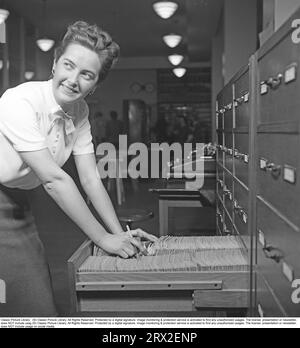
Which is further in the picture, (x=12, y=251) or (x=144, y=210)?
(x=144, y=210)

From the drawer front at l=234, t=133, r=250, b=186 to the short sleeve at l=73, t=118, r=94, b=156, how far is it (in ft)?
1.04

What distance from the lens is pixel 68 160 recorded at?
104cm

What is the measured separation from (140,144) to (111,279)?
0.48 m

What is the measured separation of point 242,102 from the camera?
1.09m

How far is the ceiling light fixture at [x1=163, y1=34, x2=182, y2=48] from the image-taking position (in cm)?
159

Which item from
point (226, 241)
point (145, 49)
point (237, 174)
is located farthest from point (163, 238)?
point (145, 49)

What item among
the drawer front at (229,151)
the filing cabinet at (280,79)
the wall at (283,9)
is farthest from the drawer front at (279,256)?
the wall at (283,9)

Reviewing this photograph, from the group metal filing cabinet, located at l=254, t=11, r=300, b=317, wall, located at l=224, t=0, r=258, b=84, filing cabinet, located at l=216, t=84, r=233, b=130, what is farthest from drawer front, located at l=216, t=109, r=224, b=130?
metal filing cabinet, located at l=254, t=11, r=300, b=317

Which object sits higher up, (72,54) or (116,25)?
(116,25)

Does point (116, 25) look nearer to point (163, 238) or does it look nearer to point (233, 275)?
point (163, 238)

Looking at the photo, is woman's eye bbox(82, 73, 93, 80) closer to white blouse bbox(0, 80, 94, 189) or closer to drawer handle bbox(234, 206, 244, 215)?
white blouse bbox(0, 80, 94, 189)
